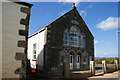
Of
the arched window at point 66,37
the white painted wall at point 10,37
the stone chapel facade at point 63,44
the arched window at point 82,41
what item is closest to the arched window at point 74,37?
the stone chapel facade at point 63,44

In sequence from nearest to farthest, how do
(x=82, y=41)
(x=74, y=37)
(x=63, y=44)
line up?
(x=63, y=44), (x=74, y=37), (x=82, y=41)

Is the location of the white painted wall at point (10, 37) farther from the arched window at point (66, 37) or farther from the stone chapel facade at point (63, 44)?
the arched window at point (66, 37)

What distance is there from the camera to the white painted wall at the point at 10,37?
7.95 meters

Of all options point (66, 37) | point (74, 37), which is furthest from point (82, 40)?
point (66, 37)

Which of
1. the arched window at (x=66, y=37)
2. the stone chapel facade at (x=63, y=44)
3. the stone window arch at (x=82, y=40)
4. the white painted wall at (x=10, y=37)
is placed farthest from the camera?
the stone window arch at (x=82, y=40)

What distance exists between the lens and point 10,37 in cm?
835

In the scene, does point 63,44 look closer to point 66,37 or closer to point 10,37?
point 66,37

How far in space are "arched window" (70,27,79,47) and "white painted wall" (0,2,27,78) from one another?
9293 mm

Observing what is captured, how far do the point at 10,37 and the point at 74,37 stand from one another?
420 inches

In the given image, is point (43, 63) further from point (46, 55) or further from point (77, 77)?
point (77, 77)

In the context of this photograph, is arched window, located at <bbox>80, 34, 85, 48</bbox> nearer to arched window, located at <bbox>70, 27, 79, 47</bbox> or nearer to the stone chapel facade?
the stone chapel facade

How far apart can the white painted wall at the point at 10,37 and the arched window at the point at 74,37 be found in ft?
30.5

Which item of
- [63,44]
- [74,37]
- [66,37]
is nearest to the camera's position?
[63,44]

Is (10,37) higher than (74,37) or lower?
lower
